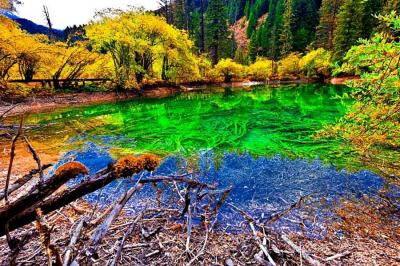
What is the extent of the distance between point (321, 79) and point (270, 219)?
44.7 meters

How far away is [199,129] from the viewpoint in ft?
45.1

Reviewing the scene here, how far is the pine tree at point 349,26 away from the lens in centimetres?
4078

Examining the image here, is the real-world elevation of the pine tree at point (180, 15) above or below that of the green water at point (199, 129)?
above

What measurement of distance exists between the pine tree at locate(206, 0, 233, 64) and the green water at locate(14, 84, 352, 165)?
36.3m

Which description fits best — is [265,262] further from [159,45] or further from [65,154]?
[159,45]

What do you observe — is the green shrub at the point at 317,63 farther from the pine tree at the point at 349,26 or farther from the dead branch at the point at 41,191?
the dead branch at the point at 41,191

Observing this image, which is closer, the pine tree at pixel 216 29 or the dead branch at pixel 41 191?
the dead branch at pixel 41 191

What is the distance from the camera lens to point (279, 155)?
9164 mm

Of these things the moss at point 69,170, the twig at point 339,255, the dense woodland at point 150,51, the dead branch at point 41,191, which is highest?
the dense woodland at point 150,51

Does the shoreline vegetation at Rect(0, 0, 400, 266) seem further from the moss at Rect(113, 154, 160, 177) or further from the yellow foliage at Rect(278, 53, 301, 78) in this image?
the yellow foliage at Rect(278, 53, 301, 78)

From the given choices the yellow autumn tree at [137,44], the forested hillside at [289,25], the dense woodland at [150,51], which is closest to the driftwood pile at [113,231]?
the dense woodland at [150,51]

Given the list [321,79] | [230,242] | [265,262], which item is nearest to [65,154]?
[230,242]

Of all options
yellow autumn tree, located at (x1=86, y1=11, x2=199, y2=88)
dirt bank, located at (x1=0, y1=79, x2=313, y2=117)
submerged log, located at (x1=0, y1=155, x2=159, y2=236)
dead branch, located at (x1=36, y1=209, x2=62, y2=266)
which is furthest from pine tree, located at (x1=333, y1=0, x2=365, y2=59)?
dead branch, located at (x1=36, y1=209, x2=62, y2=266)

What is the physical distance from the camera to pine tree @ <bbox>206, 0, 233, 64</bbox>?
53.2 m
